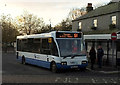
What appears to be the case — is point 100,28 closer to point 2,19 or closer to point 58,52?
point 58,52

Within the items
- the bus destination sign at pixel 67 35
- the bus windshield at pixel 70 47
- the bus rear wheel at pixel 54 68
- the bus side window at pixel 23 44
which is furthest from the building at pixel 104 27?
the bus side window at pixel 23 44

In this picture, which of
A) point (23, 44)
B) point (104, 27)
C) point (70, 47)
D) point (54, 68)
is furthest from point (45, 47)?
point (104, 27)

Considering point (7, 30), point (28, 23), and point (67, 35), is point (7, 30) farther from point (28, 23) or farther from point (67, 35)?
point (67, 35)

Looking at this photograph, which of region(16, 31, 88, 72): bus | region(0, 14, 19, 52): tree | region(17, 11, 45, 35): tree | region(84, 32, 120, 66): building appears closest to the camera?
region(16, 31, 88, 72): bus

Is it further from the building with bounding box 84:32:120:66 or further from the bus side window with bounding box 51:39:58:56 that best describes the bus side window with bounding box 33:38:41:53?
the building with bounding box 84:32:120:66

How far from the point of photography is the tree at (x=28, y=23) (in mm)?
68688

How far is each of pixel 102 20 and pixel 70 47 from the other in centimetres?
1566

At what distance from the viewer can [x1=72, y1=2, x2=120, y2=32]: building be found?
1067 inches

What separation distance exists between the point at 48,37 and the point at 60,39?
3.84ft

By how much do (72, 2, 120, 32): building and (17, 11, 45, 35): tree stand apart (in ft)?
A: 114

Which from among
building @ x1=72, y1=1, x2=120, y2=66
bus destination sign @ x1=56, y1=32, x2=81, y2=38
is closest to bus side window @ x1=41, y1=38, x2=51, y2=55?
bus destination sign @ x1=56, y1=32, x2=81, y2=38

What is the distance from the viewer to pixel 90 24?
32094 millimetres

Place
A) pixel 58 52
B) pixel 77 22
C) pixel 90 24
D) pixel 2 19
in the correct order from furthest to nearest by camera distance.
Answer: pixel 2 19, pixel 77 22, pixel 90 24, pixel 58 52

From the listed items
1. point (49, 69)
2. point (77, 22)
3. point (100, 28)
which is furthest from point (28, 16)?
point (49, 69)
